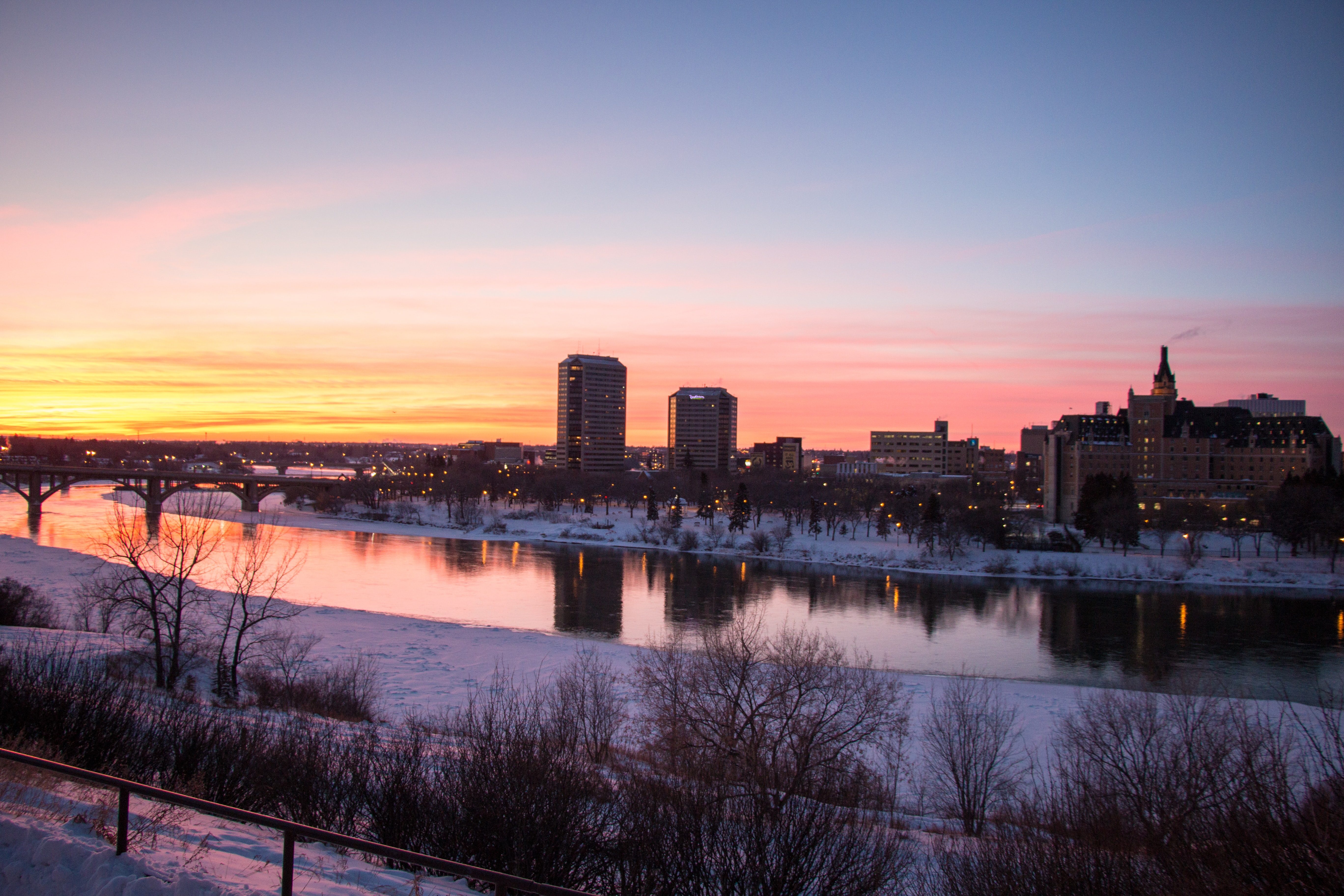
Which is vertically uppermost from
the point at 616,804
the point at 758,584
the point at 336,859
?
the point at 336,859

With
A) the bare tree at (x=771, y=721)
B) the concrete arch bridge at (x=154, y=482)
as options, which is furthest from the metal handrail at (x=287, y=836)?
the concrete arch bridge at (x=154, y=482)

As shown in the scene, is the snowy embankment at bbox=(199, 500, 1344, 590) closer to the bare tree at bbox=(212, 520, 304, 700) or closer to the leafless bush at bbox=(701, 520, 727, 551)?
the leafless bush at bbox=(701, 520, 727, 551)

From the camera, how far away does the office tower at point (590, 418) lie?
433 feet

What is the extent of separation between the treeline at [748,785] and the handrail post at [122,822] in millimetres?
2430

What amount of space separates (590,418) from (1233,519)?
9400 cm

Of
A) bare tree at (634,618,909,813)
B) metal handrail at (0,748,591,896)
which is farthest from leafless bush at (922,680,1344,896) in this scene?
metal handrail at (0,748,591,896)

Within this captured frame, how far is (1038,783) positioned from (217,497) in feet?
238

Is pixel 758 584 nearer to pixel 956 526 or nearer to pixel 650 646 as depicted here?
pixel 956 526

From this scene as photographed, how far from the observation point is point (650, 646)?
18.4 meters

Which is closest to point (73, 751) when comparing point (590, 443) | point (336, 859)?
point (336, 859)

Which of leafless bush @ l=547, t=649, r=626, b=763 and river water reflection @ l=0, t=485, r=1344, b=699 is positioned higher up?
leafless bush @ l=547, t=649, r=626, b=763

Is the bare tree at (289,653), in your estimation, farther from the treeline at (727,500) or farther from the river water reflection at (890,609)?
the treeline at (727,500)

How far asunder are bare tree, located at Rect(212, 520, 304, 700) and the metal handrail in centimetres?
1076

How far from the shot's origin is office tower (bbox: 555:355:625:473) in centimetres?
13200
